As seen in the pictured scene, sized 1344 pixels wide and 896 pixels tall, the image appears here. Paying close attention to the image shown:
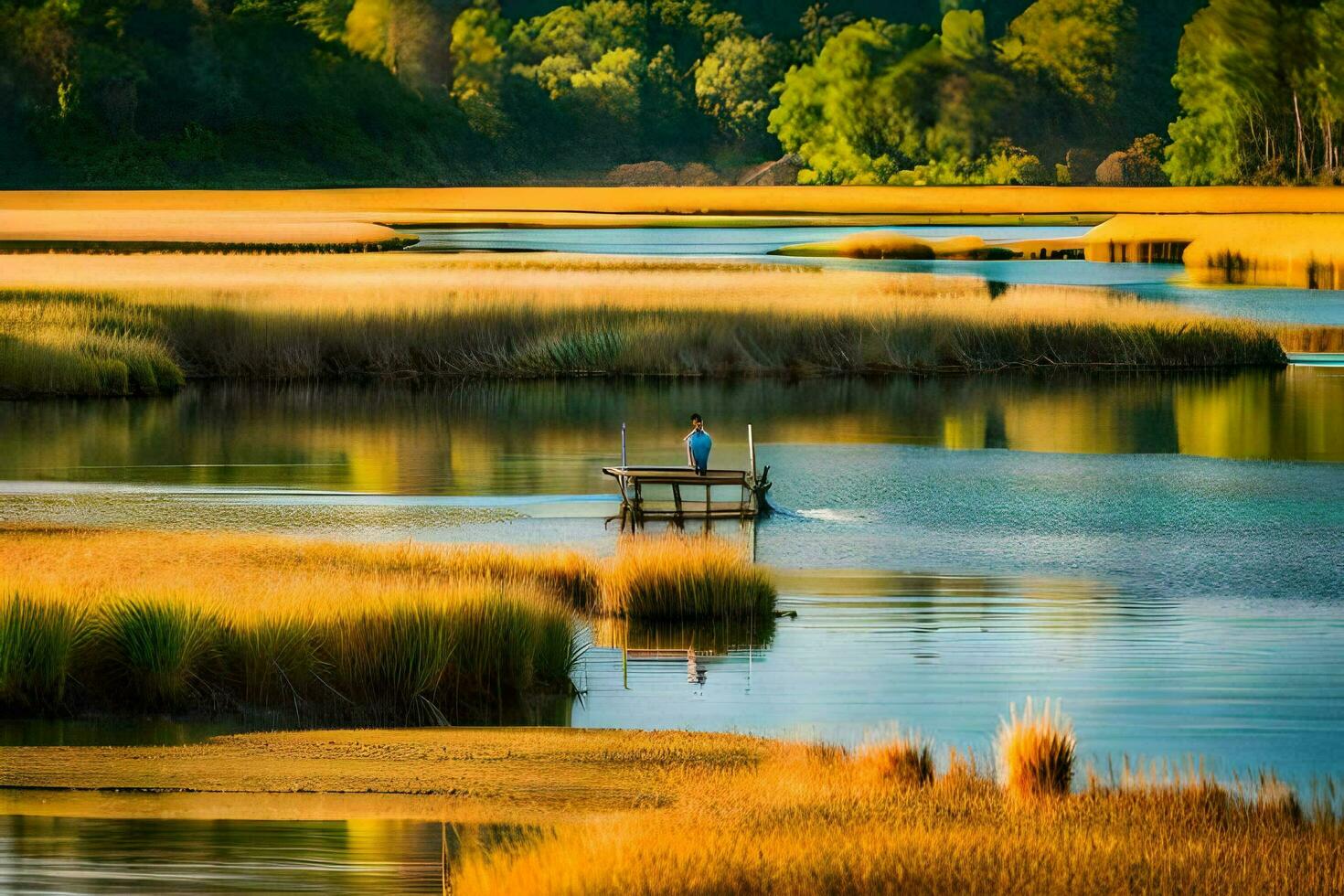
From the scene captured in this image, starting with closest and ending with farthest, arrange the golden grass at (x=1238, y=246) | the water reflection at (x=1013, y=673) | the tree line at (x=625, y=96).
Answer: the water reflection at (x=1013, y=673), the golden grass at (x=1238, y=246), the tree line at (x=625, y=96)

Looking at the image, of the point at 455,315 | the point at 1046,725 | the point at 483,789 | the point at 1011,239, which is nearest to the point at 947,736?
the point at 1046,725

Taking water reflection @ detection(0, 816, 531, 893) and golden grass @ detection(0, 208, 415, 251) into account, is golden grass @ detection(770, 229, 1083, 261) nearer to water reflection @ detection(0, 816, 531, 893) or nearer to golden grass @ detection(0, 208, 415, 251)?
golden grass @ detection(0, 208, 415, 251)

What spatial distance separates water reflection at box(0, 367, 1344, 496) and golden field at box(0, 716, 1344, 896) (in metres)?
14.9

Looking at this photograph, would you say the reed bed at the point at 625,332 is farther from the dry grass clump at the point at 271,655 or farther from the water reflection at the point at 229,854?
the water reflection at the point at 229,854

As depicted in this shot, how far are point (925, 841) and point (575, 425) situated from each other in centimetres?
2664

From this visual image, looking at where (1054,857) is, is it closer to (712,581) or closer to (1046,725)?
(1046,725)

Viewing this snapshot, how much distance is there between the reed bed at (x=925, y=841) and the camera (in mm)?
9203

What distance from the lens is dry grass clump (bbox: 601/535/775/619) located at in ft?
58.1

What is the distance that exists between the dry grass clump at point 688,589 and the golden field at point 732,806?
15.2 feet

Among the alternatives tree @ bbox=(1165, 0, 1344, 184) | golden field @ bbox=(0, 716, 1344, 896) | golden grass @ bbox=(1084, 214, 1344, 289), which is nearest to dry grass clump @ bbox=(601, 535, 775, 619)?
golden field @ bbox=(0, 716, 1344, 896)

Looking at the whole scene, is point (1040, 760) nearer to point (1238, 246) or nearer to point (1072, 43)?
point (1238, 246)

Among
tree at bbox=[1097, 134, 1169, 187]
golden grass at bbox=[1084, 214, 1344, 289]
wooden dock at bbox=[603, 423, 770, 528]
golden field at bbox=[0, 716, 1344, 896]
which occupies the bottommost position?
golden field at bbox=[0, 716, 1344, 896]

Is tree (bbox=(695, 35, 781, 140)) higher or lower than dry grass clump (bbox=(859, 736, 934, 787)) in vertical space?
higher

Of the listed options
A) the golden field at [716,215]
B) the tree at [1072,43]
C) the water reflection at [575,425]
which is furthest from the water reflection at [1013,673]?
the tree at [1072,43]
